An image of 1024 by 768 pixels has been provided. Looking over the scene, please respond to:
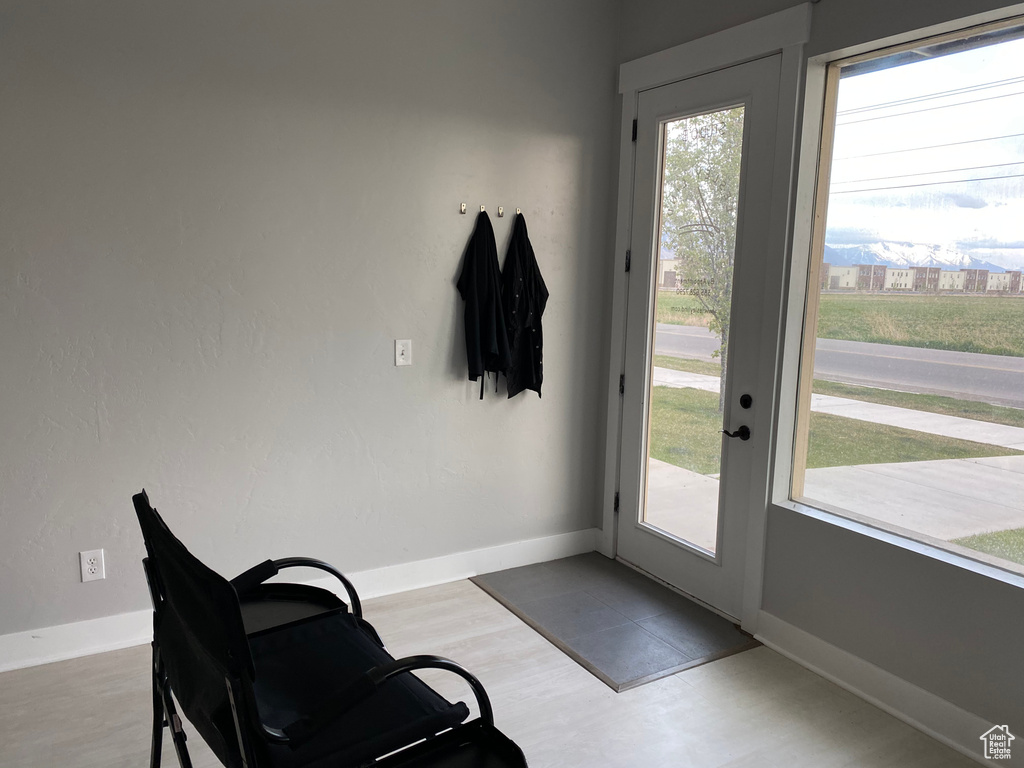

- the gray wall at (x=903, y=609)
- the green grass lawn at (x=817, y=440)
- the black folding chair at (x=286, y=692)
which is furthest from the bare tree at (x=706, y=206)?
the black folding chair at (x=286, y=692)

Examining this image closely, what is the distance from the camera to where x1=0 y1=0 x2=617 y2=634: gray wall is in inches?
104

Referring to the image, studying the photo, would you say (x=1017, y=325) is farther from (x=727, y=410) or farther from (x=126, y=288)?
(x=126, y=288)

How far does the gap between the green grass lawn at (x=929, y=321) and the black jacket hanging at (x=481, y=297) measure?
55.9 inches

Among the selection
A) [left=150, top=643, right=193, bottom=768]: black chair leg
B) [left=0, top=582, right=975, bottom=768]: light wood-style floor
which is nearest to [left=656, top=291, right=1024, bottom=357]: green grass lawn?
[left=0, top=582, right=975, bottom=768]: light wood-style floor

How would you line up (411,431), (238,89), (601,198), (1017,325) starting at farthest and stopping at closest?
1. (601,198)
2. (411,431)
3. (238,89)
4. (1017,325)

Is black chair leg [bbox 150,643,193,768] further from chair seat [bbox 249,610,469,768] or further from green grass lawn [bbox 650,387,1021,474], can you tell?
green grass lawn [bbox 650,387,1021,474]

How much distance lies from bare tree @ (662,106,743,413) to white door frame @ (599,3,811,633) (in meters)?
0.23

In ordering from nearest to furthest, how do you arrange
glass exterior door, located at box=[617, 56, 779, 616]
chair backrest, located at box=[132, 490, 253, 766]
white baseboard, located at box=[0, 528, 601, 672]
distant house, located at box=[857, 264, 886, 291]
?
chair backrest, located at box=[132, 490, 253, 766] → distant house, located at box=[857, 264, 886, 291] → white baseboard, located at box=[0, 528, 601, 672] → glass exterior door, located at box=[617, 56, 779, 616]

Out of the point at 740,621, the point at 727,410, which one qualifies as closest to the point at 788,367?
the point at 727,410

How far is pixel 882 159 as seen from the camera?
2.62m

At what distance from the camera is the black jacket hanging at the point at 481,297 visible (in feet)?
11.3

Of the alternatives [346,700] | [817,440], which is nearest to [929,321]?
[817,440]

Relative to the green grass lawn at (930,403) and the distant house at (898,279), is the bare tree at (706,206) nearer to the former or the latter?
the green grass lawn at (930,403)

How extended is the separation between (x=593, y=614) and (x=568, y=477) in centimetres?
85
